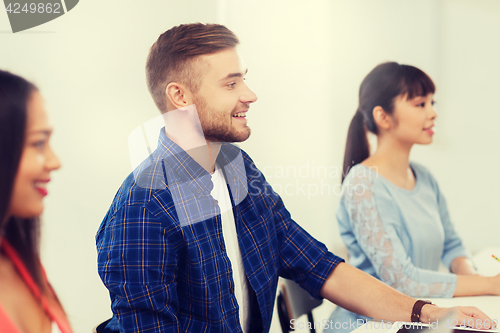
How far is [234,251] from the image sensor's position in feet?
3.00

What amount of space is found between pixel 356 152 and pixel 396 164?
0.13m

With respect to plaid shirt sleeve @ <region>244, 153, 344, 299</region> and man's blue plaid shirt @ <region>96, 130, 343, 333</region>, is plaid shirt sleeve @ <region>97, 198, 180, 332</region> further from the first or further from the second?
plaid shirt sleeve @ <region>244, 153, 344, 299</region>

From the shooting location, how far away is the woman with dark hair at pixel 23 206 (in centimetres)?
67

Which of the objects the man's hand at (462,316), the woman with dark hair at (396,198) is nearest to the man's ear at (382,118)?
the woman with dark hair at (396,198)

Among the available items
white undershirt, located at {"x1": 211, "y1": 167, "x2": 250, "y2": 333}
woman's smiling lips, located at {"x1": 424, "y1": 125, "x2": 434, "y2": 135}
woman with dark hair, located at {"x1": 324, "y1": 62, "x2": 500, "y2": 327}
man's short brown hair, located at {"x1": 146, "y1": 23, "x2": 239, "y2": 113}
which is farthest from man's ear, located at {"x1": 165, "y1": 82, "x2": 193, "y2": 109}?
woman's smiling lips, located at {"x1": 424, "y1": 125, "x2": 434, "y2": 135}

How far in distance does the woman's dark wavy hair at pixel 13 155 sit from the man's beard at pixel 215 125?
330 millimetres

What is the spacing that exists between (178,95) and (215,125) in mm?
103

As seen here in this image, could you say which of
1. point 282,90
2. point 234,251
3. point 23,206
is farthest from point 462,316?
point 23,206

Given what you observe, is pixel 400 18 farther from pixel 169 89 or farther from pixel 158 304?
pixel 158 304

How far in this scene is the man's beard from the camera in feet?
2.95

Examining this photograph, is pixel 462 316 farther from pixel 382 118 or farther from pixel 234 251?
pixel 382 118

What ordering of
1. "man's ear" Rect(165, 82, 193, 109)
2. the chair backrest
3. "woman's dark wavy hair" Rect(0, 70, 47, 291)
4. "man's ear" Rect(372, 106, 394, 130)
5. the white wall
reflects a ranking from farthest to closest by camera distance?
"man's ear" Rect(372, 106, 394, 130)
the chair backrest
"man's ear" Rect(165, 82, 193, 109)
the white wall
"woman's dark wavy hair" Rect(0, 70, 47, 291)

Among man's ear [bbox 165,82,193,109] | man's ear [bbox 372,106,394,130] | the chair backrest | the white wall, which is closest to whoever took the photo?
the white wall

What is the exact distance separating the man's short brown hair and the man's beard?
0.14 ft
